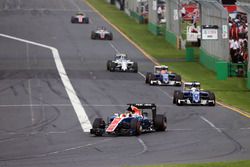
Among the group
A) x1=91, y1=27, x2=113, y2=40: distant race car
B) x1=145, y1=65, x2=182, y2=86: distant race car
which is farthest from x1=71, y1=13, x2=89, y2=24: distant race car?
x1=145, y1=65, x2=182, y2=86: distant race car

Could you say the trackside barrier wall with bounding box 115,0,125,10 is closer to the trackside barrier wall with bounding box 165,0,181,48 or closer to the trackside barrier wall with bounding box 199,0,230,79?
the trackside barrier wall with bounding box 165,0,181,48

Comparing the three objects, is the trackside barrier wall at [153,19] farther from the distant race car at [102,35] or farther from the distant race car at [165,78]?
the distant race car at [165,78]

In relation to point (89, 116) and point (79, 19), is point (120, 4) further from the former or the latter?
point (89, 116)

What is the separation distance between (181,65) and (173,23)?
1674cm

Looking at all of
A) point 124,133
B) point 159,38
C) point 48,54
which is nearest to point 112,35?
point 159,38

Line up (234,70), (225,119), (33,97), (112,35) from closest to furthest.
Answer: (225,119) → (33,97) → (234,70) → (112,35)

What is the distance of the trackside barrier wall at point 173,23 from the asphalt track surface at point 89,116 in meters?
4.30

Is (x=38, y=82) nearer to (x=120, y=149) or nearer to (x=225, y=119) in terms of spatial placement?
(x=225, y=119)

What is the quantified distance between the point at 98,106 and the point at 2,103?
16.0 ft

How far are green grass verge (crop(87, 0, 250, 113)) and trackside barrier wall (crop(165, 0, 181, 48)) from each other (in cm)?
63

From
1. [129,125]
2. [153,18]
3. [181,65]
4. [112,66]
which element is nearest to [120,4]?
[153,18]

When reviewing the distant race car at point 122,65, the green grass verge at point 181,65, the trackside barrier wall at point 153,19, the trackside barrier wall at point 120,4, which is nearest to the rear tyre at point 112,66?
the distant race car at point 122,65

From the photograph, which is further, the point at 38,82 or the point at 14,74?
the point at 14,74

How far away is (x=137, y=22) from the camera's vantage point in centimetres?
10325
